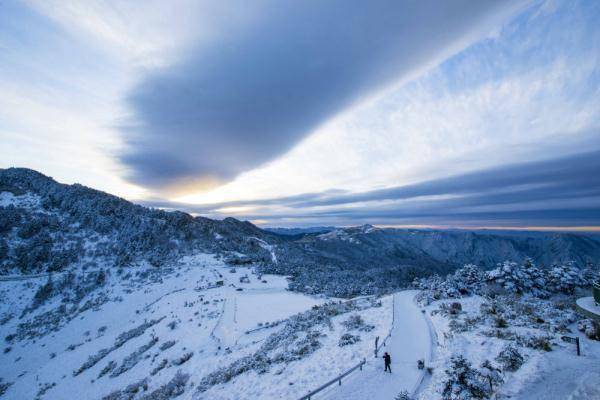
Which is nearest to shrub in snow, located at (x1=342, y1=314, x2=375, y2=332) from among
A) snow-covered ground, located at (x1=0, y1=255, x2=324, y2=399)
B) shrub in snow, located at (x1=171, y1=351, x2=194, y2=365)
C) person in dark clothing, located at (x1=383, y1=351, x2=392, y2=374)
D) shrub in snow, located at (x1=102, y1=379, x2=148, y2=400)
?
person in dark clothing, located at (x1=383, y1=351, x2=392, y2=374)

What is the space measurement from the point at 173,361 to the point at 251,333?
6.87m

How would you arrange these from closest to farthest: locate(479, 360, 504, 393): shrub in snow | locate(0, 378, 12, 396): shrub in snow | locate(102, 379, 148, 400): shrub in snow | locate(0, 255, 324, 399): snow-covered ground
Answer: locate(479, 360, 504, 393): shrub in snow, locate(102, 379, 148, 400): shrub in snow, locate(0, 255, 324, 399): snow-covered ground, locate(0, 378, 12, 396): shrub in snow

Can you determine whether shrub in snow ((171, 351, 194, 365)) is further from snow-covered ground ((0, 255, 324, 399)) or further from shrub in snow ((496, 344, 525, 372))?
shrub in snow ((496, 344, 525, 372))

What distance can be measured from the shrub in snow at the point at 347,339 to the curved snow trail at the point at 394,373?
2162 mm

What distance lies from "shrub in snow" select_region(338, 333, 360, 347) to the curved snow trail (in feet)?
7.09

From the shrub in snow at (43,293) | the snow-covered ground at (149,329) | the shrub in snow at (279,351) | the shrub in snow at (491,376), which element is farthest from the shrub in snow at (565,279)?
the shrub in snow at (43,293)

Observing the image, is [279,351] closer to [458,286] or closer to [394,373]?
[394,373]

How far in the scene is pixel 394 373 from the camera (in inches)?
491

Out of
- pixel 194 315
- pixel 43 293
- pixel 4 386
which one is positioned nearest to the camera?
pixel 4 386

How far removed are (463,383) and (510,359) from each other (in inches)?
127

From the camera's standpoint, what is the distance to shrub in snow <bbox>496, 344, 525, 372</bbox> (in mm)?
10875

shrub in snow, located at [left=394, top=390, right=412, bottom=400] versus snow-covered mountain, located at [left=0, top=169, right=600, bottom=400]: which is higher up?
shrub in snow, located at [left=394, top=390, right=412, bottom=400]

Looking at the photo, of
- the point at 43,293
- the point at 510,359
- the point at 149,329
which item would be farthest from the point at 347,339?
the point at 43,293

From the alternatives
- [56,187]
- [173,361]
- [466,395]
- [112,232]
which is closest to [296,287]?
[173,361]
